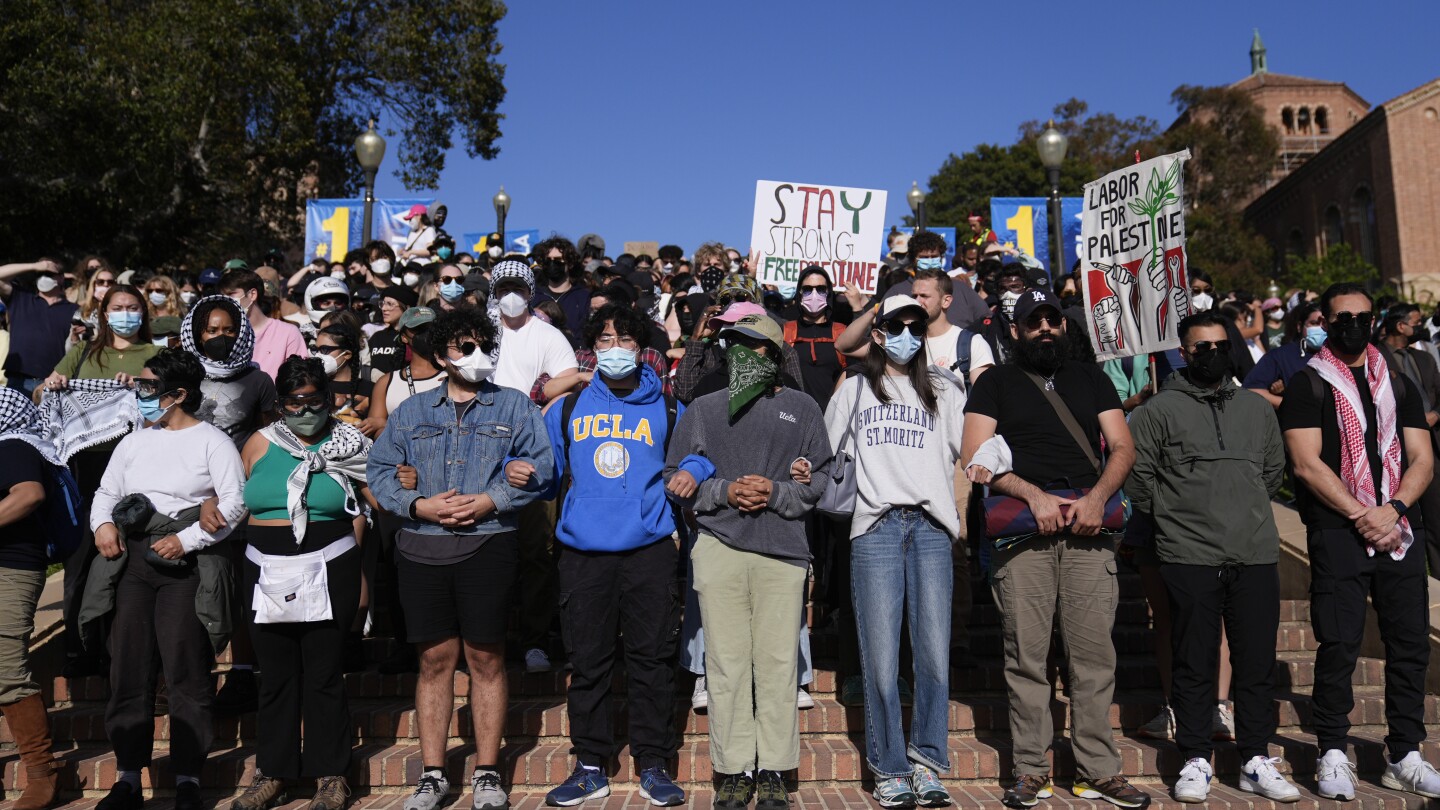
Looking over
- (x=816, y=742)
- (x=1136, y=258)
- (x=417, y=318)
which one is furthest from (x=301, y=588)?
(x=1136, y=258)

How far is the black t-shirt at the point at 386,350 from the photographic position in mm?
8289

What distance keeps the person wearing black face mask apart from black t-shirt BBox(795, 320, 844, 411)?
2.19m

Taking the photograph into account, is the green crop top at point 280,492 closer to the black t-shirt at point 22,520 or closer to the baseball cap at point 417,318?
the black t-shirt at point 22,520

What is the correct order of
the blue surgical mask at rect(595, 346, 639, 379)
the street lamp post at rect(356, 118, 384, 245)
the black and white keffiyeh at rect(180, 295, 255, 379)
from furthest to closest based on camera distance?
the street lamp post at rect(356, 118, 384, 245)
the black and white keffiyeh at rect(180, 295, 255, 379)
the blue surgical mask at rect(595, 346, 639, 379)

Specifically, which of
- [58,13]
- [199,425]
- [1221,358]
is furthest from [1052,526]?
[58,13]

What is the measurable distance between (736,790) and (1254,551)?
2739mm

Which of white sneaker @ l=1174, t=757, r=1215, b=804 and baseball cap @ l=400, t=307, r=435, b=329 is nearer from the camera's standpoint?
white sneaker @ l=1174, t=757, r=1215, b=804

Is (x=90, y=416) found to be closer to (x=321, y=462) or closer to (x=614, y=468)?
(x=321, y=462)

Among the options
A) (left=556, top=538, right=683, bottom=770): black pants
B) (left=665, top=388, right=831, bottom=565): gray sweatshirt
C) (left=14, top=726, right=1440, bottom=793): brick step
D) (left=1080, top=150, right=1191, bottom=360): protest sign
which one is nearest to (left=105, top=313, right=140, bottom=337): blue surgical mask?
(left=14, top=726, right=1440, bottom=793): brick step

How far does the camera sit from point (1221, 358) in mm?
5934

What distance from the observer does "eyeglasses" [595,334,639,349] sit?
5.94m

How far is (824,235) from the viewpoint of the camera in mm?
10594

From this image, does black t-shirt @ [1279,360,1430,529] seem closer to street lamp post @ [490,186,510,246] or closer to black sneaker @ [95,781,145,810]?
black sneaker @ [95,781,145,810]

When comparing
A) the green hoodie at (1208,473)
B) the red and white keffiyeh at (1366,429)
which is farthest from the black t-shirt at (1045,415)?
the red and white keffiyeh at (1366,429)
